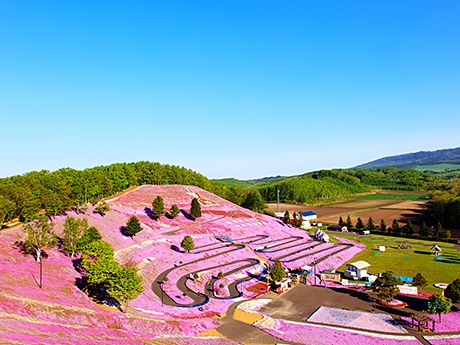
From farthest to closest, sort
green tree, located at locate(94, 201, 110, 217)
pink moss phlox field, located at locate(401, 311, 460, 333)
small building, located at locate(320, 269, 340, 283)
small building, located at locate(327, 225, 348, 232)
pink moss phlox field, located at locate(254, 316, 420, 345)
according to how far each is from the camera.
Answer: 1. small building, located at locate(327, 225, 348, 232)
2. green tree, located at locate(94, 201, 110, 217)
3. small building, located at locate(320, 269, 340, 283)
4. pink moss phlox field, located at locate(401, 311, 460, 333)
5. pink moss phlox field, located at locate(254, 316, 420, 345)

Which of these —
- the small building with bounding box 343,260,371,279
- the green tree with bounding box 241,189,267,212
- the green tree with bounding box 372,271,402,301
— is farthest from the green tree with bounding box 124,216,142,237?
the green tree with bounding box 241,189,267,212

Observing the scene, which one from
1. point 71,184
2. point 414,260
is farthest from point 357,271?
point 71,184

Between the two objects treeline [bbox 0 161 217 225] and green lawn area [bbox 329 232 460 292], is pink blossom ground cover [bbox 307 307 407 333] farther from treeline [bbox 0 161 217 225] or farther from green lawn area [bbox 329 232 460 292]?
treeline [bbox 0 161 217 225]

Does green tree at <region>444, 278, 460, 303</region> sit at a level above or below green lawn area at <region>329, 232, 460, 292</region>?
above

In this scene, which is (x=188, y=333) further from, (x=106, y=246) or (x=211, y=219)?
(x=211, y=219)

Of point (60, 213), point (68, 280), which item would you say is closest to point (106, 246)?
point (68, 280)

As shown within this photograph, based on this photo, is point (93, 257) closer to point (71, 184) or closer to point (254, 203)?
point (71, 184)

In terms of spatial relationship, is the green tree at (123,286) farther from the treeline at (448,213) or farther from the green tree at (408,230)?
the treeline at (448,213)
